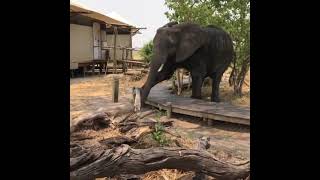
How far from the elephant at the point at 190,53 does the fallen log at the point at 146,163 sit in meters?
7.55

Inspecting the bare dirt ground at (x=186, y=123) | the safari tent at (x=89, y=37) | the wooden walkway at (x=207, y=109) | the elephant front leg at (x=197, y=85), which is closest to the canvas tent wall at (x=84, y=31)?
the safari tent at (x=89, y=37)

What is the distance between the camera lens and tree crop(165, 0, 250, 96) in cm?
1387

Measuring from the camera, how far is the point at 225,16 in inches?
560

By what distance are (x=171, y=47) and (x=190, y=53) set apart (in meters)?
0.56

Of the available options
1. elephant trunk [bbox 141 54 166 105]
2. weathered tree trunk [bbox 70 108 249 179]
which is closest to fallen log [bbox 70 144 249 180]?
weathered tree trunk [bbox 70 108 249 179]

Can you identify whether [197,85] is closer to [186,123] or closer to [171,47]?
[171,47]

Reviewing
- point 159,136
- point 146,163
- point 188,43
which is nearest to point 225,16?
point 188,43

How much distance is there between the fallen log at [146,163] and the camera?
3.17 meters

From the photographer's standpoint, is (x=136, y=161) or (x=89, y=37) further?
(x=89, y=37)

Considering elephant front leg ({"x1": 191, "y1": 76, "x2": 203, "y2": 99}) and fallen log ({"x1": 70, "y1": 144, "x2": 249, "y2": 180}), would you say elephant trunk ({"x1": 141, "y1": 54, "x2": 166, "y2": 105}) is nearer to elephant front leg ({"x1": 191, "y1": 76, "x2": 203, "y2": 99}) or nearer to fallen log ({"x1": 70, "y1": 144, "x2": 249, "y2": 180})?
elephant front leg ({"x1": 191, "y1": 76, "x2": 203, "y2": 99})
